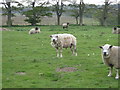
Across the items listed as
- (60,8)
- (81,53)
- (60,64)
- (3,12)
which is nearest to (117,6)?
(60,8)

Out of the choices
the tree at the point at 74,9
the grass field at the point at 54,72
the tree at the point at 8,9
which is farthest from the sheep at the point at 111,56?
the tree at the point at 74,9

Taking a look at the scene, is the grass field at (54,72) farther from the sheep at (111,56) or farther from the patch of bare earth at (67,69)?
the sheep at (111,56)

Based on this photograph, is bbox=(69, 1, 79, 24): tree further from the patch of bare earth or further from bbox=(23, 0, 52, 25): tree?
the patch of bare earth

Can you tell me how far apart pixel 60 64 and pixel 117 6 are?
6538 centimetres

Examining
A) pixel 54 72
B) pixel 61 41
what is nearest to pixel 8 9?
pixel 61 41

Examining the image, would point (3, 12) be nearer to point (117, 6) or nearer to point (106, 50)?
point (117, 6)

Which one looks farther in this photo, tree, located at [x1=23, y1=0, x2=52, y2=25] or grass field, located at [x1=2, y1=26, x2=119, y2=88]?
tree, located at [x1=23, y1=0, x2=52, y2=25]

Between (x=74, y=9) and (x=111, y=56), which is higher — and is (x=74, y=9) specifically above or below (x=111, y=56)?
above

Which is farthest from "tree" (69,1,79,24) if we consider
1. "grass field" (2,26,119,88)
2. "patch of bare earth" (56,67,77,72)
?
"patch of bare earth" (56,67,77,72)

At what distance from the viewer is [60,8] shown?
2916 inches

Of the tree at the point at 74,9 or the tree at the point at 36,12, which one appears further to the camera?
the tree at the point at 74,9

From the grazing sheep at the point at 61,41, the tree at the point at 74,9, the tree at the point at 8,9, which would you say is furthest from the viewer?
the tree at the point at 74,9

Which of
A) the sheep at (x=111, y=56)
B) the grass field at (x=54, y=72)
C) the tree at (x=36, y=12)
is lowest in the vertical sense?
the grass field at (x=54, y=72)

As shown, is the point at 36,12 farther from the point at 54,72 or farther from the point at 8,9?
the point at 54,72
